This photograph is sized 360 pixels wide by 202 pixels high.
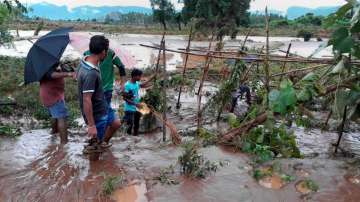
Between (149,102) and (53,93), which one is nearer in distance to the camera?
(53,93)

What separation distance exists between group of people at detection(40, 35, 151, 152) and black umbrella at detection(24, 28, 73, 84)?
0.35ft

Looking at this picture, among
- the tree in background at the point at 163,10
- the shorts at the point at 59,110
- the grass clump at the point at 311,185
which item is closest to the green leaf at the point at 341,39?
the grass clump at the point at 311,185

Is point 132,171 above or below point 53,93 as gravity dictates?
below

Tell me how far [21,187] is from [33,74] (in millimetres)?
1584

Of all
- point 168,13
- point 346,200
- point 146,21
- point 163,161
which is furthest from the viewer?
point 146,21

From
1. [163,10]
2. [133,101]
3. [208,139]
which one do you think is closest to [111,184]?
[208,139]

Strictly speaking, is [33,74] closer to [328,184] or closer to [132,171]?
[132,171]

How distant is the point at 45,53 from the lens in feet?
17.4

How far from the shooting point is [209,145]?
591 centimetres

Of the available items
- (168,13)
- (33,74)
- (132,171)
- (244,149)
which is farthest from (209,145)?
(168,13)

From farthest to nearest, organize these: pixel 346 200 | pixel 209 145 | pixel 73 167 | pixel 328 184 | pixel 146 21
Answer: pixel 146 21
pixel 209 145
pixel 73 167
pixel 328 184
pixel 346 200

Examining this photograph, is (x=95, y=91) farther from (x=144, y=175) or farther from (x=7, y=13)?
(x=7, y=13)

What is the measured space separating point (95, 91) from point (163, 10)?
155ft

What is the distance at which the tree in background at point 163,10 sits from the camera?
1965 inches
